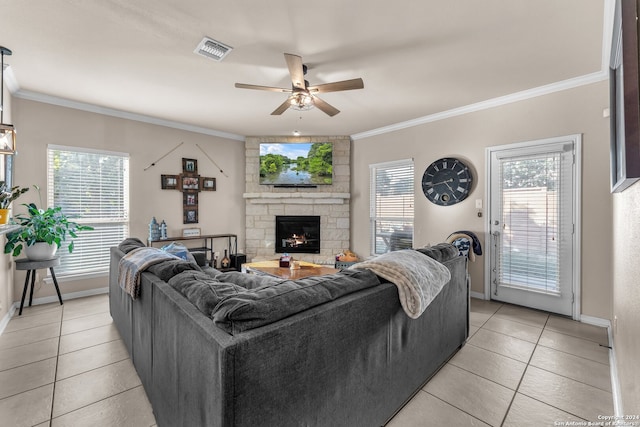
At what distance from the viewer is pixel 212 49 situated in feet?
8.16

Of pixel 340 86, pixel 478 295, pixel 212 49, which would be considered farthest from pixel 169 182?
pixel 478 295

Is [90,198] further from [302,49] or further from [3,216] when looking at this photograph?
[302,49]

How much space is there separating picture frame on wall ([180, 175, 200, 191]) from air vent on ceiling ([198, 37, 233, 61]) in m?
2.69

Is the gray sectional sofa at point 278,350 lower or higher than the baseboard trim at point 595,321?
higher

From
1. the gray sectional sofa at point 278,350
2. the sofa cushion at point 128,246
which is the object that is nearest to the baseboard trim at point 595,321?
the gray sectional sofa at point 278,350

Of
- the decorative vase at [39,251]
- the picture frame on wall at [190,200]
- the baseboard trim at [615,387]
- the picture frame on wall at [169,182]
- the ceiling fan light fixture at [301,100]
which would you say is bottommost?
the baseboard trim at [615,387]

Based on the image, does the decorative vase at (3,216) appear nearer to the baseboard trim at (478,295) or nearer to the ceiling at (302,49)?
the ceiling at (302,49)

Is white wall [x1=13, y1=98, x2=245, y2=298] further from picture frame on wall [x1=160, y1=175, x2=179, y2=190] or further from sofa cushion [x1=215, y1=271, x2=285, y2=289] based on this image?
sofa cushion [x1=215, y1=271, x2=285, y2=289]

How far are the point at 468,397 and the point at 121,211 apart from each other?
476 centimetres

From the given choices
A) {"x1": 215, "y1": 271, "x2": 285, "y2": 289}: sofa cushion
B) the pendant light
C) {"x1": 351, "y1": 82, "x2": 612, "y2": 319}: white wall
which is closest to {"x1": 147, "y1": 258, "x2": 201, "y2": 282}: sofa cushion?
{"x1": 215, "y1": 271, "x2": 285, "y2": 289}: sofa cushion

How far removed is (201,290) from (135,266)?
100 cm

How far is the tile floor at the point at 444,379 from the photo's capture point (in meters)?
→ 1.70

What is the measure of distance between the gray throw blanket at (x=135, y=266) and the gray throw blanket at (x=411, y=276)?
1.34m

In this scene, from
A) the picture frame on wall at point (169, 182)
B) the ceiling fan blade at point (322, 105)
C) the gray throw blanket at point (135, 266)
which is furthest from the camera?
the picture frame on wall at point (169, 182)
